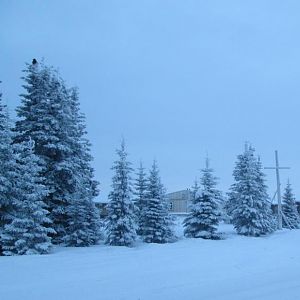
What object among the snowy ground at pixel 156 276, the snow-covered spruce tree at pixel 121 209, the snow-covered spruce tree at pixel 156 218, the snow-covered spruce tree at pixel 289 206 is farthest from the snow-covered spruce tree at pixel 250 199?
the snow-covered spruce tree at pixel 289 206

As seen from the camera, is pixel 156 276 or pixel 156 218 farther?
pixel 156 218

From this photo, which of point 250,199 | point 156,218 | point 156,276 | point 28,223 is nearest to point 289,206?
point 250,199

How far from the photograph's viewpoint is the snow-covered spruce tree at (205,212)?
77.1ft

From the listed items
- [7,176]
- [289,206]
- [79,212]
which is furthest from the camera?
[289,206]

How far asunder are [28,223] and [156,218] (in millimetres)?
8622

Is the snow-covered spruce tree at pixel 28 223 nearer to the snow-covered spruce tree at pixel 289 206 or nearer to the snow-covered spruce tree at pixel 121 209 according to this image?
the snow-covered spruce tree at pixel 121 209

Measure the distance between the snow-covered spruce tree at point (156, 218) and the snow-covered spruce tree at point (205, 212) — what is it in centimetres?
175

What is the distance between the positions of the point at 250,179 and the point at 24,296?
2121cm

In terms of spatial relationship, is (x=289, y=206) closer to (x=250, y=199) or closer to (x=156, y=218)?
(x=250, y=199)

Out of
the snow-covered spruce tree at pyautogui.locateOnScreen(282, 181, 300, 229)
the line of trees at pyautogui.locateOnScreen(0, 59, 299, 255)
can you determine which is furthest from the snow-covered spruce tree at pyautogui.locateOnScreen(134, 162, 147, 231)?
the snow-covered spruce tree at pyautogui.locateOnScreen(282, 181, 300, 229)

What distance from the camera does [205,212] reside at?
933 inches

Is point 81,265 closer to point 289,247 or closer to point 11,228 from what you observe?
point 11,228

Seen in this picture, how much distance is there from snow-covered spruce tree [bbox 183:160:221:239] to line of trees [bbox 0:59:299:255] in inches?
2.3

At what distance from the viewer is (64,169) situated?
20078 mm
